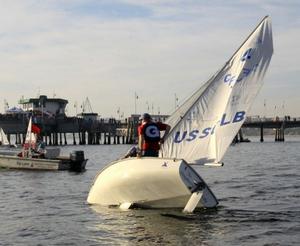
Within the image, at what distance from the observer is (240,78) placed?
53.7 feet

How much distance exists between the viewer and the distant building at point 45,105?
122375 millimetres

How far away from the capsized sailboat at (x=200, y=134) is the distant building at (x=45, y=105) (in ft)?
345

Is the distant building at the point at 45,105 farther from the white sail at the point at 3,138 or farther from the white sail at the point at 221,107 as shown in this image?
the white sail at the point at 221,107

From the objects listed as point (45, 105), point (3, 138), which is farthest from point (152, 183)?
point (45, 105)

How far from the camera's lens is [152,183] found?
16.8 meters

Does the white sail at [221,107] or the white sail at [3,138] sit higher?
the white sail at [221,107]

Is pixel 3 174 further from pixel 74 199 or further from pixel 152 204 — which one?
pixel 152 204

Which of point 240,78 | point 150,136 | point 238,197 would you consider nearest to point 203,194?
point 150,136

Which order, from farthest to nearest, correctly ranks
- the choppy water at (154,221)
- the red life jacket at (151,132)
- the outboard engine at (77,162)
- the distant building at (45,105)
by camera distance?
the distant building at (45,105)
the outboard engine at (77,162)
the red life jacket at (151,132)
the choppy water at (154,221)

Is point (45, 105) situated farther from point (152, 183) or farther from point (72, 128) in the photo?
point (152, 183)

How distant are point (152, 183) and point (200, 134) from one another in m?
2.02

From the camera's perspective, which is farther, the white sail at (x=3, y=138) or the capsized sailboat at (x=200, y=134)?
the white sail at (x=3, y=138)

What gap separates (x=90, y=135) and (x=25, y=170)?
76.0 m

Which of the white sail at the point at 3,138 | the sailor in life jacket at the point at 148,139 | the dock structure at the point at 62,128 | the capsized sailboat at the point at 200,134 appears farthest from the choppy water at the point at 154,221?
the dock structure at the point at 62,128
